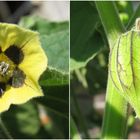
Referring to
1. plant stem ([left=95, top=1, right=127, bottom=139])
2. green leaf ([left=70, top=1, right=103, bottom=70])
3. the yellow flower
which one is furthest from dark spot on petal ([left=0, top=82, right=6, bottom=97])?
green leaf ([left=70, top=1, right=103, bottom=70])

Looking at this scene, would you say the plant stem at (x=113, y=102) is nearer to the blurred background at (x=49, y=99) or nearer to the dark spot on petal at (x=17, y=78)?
the blurred background at (x=49, y=99)

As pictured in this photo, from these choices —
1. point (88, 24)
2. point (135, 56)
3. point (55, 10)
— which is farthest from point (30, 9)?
point (135, 56)

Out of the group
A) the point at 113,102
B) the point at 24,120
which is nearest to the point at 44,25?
the point at 24,120

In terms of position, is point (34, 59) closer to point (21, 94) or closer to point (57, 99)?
point (21, 94)

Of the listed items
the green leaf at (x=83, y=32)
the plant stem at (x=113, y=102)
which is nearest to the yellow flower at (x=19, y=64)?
the plant stem at (x=113, y=102)

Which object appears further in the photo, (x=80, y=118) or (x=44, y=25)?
(x=44, y=25)

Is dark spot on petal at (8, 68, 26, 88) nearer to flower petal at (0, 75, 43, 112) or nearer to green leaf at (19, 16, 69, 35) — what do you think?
flower petal at (0, 75, 43, 112)
